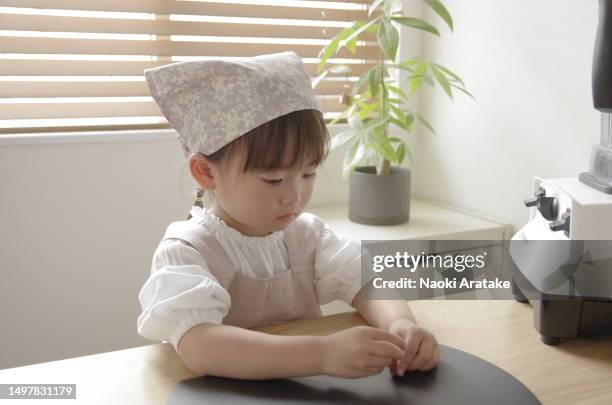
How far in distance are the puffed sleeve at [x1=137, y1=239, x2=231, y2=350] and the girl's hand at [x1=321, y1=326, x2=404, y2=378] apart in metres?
0.16

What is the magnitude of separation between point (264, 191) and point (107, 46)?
3.41 feet

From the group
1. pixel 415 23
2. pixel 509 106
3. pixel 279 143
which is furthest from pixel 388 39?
pixel 279 143

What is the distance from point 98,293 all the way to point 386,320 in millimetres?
1107

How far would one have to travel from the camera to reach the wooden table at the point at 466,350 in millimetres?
708

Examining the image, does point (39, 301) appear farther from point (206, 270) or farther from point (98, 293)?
point (206, 270)

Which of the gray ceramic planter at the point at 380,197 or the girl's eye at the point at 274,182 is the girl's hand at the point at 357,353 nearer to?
the girl's eye at the point at 274,182

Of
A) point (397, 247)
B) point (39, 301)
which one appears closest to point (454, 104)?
point (397, 247)

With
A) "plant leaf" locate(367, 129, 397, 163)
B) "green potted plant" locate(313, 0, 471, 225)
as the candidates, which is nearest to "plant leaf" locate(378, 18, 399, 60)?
"green potted plant" locate(313, 0, 471, 225)

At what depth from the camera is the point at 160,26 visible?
175 centimetres

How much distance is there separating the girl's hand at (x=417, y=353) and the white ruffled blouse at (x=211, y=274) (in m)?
0.21

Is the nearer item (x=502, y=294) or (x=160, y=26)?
(x=502, y=294)

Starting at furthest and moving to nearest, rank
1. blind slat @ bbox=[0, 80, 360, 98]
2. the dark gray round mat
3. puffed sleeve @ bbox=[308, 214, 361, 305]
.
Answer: blind slat @ bbox=[0, 80, 360, 98]
puffed sleeve @ bbox=[308, 214, 361, 305]
the dark gray round mat

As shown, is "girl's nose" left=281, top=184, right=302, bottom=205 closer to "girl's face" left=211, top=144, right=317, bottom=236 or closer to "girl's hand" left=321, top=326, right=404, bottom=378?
"girl's face" left=211, top=144, right=317, bottom=236

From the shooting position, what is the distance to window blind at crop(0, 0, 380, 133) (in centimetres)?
162
